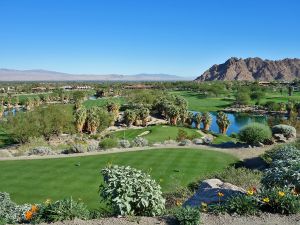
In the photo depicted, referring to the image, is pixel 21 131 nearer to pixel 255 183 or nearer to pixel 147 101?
pixel 255 183

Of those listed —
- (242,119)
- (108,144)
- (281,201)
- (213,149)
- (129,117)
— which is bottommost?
(242,119)

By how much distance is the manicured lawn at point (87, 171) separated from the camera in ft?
87.6

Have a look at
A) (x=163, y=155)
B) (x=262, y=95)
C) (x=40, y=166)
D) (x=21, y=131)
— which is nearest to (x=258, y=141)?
(x=163, y=155)

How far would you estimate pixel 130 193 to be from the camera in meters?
12.1

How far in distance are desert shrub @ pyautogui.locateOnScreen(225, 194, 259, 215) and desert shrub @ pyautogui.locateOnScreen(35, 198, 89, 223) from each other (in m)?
4.99

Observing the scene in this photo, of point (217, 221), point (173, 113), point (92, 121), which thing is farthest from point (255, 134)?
point (173, 113)

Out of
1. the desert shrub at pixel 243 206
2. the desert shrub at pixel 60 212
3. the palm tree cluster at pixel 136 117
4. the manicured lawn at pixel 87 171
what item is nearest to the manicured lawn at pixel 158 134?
the palm tree cluster at pixel 136 117

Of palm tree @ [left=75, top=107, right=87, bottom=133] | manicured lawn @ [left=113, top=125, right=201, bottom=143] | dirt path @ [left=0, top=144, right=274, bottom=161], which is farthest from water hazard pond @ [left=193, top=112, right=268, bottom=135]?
dirt path @ [left=0, top=144, right=274, bottom=161]

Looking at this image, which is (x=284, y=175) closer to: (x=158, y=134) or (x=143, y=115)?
(x=158, y=134)

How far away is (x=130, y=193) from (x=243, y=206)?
3944 mm

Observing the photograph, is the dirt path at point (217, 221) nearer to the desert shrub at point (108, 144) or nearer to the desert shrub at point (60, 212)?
the desert shrub at point (60, 212)

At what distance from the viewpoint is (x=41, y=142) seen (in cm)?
5244

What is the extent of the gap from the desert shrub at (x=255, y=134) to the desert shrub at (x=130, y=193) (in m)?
29.0

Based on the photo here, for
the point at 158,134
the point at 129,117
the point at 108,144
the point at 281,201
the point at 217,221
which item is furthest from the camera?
the point at 129,117
